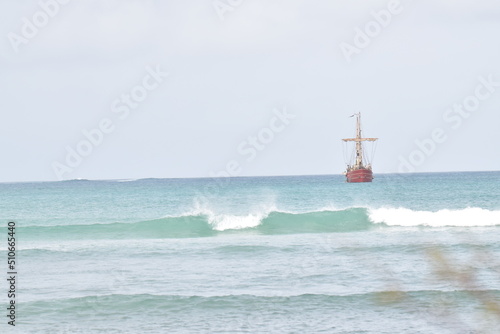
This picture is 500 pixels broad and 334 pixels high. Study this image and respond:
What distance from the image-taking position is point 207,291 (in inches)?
688

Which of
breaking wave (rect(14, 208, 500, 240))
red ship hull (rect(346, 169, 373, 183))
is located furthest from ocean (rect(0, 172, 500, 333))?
red ship hull (rect(346, 169, 373, 183))

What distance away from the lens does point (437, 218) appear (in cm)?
3669

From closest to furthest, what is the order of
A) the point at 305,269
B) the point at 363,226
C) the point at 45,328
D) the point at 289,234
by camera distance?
1. the point at 45,328
2. the point at 305,269
3. the point at 289,234
4. the point at 363,226

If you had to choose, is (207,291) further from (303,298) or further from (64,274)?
(64,274)

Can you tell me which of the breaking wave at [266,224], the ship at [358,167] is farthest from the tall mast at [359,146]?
the breaking wave at [266,224]

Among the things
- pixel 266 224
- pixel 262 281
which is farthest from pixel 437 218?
pixel 262 281

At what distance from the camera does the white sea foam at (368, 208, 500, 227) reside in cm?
3556

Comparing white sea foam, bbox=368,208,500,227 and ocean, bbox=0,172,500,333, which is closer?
ocean, bbox=0,172,500,333

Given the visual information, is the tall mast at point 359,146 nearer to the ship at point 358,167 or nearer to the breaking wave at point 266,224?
the ship at point 358,167

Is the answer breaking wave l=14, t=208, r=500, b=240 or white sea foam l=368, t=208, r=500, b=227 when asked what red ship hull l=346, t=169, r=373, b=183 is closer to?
breaking wave l=14, t=208, r=500, b=240

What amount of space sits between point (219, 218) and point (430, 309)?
74.3ft

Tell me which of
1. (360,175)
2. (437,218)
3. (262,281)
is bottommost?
(262,281)

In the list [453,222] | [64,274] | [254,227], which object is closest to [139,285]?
[64,274]

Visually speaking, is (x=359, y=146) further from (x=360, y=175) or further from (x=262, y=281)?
(x=262, y=281)
